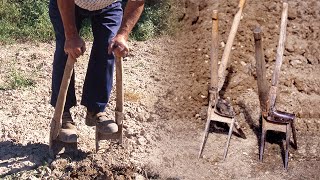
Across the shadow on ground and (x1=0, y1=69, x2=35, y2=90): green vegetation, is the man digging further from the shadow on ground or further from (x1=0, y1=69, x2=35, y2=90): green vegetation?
(x1=0, y1=69, x2=35, y2=90): green vegetation

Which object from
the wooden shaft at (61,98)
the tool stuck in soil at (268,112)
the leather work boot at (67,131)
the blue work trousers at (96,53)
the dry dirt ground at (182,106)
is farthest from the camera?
the tool stuck in soil at (268,112)

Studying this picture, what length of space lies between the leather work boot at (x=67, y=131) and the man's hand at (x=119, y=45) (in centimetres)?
66

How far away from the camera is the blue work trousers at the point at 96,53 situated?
298cm

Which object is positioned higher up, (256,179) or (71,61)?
(71,61)

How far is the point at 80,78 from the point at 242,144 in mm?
1494

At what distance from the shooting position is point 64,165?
309cm

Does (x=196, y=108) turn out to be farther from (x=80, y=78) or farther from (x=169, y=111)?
(x=80, y=78)

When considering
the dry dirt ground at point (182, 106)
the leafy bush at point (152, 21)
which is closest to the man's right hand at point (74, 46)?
the dry dirt ground at point (182, 106)

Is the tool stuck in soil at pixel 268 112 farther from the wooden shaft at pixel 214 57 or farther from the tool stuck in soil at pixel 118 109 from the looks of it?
the tool stuck in soil at pixel 118 109

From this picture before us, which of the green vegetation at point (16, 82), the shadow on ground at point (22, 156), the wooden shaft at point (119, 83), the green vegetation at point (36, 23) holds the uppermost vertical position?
the green vegetation at point (36, 23)

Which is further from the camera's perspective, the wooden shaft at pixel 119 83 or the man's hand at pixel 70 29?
the wooden shaft at pixel 119 83

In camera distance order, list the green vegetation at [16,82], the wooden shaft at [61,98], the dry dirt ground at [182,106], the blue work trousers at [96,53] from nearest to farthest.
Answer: the wooden shaft at [61,98]
the blue work trousers at [96,53]
the dry dirt ground at [182,106]
the green vegetation at [16,82]

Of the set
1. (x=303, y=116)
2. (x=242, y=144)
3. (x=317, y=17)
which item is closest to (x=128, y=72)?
(x=242, y=144)

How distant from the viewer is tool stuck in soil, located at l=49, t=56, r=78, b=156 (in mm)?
2832
